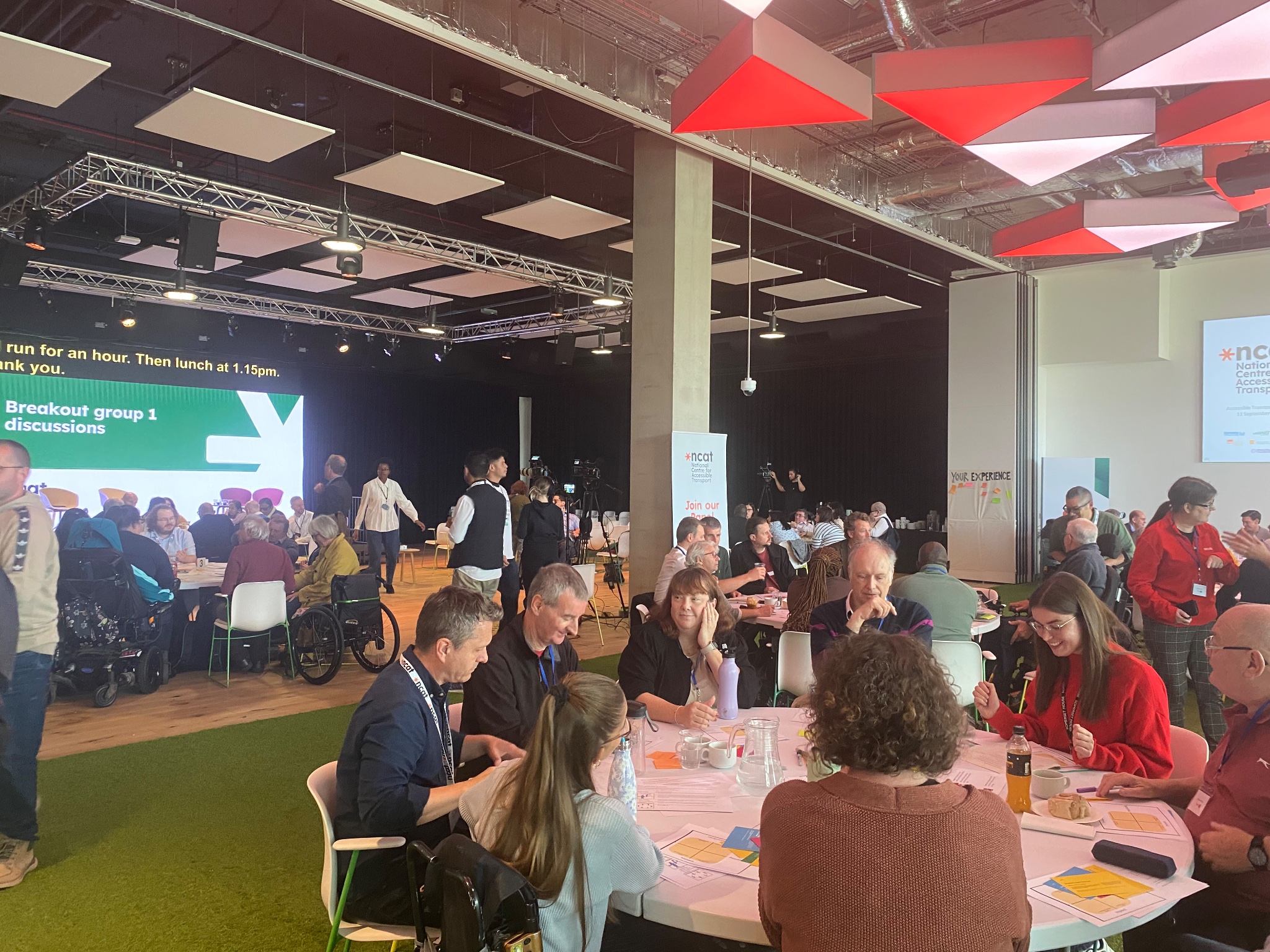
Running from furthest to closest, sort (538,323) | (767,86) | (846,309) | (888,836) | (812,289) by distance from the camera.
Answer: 1. (538,323)
2. (846,309)
3. (812,289)
4. (767,86)
5. (888,836)

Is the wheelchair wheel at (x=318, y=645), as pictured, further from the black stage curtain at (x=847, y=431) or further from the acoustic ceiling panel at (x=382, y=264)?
the black stage curtain at (x=847, y=431)

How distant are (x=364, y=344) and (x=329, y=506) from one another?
641cm

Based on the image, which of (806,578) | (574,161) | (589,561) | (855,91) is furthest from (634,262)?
(589,561)

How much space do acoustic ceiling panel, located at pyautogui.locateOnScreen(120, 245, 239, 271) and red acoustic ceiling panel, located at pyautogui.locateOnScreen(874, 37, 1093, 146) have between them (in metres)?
8.66

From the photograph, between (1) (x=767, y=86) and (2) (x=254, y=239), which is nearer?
(1) (x=767, y=86)

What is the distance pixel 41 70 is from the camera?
538cm

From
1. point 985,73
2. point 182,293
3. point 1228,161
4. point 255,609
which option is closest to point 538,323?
point 182,293

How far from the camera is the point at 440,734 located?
7.82 ft

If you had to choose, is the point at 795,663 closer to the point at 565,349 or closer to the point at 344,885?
the point at 344,885

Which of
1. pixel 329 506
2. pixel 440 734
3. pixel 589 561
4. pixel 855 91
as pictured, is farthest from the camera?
pixel 589 561

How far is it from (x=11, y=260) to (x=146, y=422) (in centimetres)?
503

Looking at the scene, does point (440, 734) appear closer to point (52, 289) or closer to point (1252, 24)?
point (1252, 24)

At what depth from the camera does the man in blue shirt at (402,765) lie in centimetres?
210

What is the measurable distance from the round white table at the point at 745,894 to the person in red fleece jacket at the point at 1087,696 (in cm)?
15
